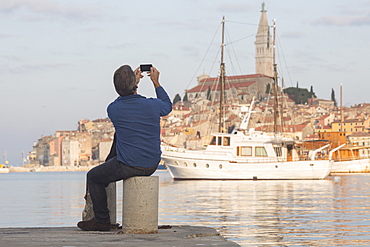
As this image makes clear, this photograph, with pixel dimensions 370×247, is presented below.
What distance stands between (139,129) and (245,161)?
43725 millimetres

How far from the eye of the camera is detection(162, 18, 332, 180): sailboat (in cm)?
4897

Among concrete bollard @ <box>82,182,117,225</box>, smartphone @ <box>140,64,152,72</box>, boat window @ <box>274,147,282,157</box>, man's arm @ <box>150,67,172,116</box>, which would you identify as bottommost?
concrete bollard @ <box>82,182,117,225</box>

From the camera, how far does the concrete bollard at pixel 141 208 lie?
5.59 m

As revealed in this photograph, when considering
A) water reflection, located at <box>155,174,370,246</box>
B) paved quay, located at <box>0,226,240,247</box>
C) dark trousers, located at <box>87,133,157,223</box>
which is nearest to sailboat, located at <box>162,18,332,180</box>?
water reflection, located at <box>155,174,370,246</box>

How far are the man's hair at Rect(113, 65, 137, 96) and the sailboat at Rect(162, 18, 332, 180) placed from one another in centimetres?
4270

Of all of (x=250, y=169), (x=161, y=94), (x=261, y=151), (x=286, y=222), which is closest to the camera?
(x=161, y=94)

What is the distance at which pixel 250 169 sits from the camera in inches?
1943

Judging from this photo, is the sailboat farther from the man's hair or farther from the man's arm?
the man's hair

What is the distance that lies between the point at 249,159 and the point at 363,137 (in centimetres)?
6887

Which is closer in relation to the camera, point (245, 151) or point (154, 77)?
point (154, 77)

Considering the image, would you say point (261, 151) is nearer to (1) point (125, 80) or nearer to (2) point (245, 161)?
(2) point (245, 161)

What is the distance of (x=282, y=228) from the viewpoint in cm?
1294

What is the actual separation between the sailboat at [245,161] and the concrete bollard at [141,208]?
43008 mm

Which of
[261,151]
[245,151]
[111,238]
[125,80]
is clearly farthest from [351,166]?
[111,238]
